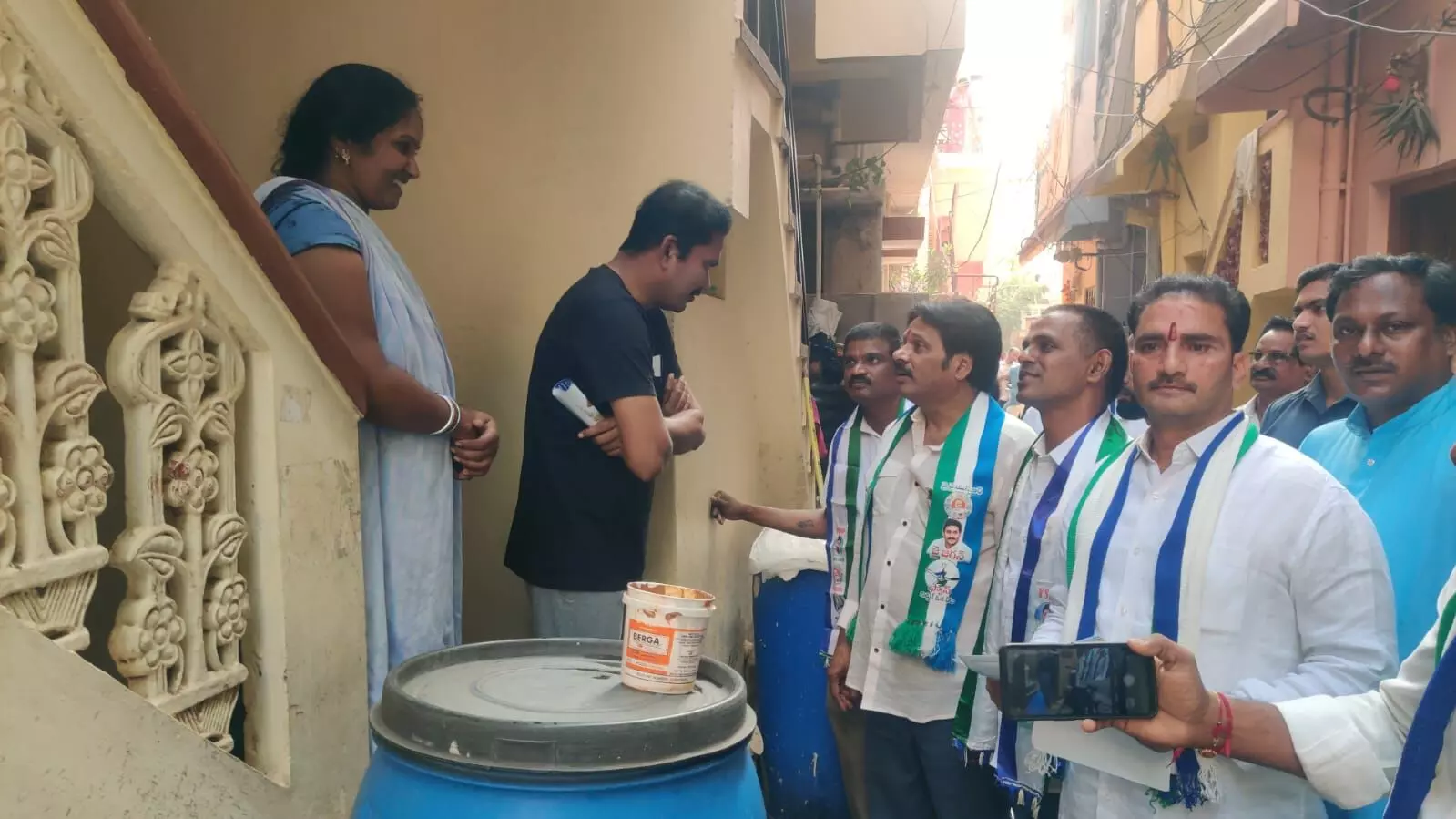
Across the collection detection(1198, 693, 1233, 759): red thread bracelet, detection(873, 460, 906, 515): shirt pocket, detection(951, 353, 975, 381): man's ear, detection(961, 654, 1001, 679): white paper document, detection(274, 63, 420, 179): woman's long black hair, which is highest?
detection(274, 63, 420, 179): woman's long black hair

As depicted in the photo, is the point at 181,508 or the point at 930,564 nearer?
the point at 181,508

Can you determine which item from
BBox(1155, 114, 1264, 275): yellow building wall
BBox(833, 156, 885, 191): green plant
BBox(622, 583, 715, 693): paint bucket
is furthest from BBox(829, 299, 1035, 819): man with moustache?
BBox(1155, 114, 1264, 275): yellow building wall

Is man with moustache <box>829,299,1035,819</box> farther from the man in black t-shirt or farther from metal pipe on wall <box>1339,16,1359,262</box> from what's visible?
metal pipe on wall <box>1339,16,1359,262</box>

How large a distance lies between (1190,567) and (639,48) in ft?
8.03

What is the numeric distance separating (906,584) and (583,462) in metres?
0.98

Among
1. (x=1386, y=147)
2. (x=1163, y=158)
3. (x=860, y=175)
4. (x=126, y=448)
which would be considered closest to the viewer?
(x=126, y=448)

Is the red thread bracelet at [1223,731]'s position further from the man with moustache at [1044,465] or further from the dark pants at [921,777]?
the dark pants at [921,777]

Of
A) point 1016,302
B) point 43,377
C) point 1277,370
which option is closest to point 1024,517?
point 43,377

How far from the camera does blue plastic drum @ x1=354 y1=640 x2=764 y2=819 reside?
118cm

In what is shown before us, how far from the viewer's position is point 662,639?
140cm

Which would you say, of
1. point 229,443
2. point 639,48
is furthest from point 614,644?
point 639,48

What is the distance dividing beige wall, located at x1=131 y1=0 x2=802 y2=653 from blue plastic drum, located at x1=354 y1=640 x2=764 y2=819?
1.66 metres

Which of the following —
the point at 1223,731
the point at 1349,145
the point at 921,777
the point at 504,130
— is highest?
the point at 1349,145

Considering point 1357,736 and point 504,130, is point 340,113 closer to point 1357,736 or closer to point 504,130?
point 504,130
